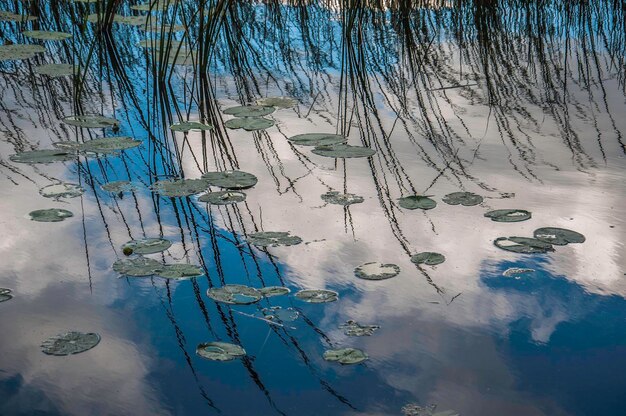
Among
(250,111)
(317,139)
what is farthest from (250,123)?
(317,139)

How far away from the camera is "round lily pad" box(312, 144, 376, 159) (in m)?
2.38

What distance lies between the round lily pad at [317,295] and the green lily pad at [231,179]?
557 mm

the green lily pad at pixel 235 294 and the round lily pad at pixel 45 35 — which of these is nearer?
the green lily pad at pixel 235 294

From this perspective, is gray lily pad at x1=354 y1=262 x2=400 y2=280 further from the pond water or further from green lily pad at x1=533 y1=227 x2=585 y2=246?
green lily pad at x1=533 y1=227 x2=585 y2=246

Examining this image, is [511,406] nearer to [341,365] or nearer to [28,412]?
[341,365]

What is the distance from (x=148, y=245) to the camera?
1.83 metres

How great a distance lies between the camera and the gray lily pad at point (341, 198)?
6.89 ft

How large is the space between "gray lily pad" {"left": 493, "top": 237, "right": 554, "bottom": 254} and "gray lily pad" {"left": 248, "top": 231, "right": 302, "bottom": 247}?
434mm

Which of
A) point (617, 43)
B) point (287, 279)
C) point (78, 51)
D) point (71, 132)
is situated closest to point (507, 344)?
point (287, 279)

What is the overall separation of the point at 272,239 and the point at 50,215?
0.51 metres

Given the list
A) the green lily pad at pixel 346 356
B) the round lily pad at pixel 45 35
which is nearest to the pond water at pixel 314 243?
the green lily pad at pixel 346 356

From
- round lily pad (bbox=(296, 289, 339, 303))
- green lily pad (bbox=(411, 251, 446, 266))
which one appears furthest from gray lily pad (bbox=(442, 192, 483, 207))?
round lily pad (bbox=(296, 289, 339, 303))

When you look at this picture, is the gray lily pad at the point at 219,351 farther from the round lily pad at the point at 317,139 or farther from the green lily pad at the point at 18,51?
the green lily pad at the point at 18,51

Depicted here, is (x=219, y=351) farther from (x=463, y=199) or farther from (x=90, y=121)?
(x=90, y=121)
